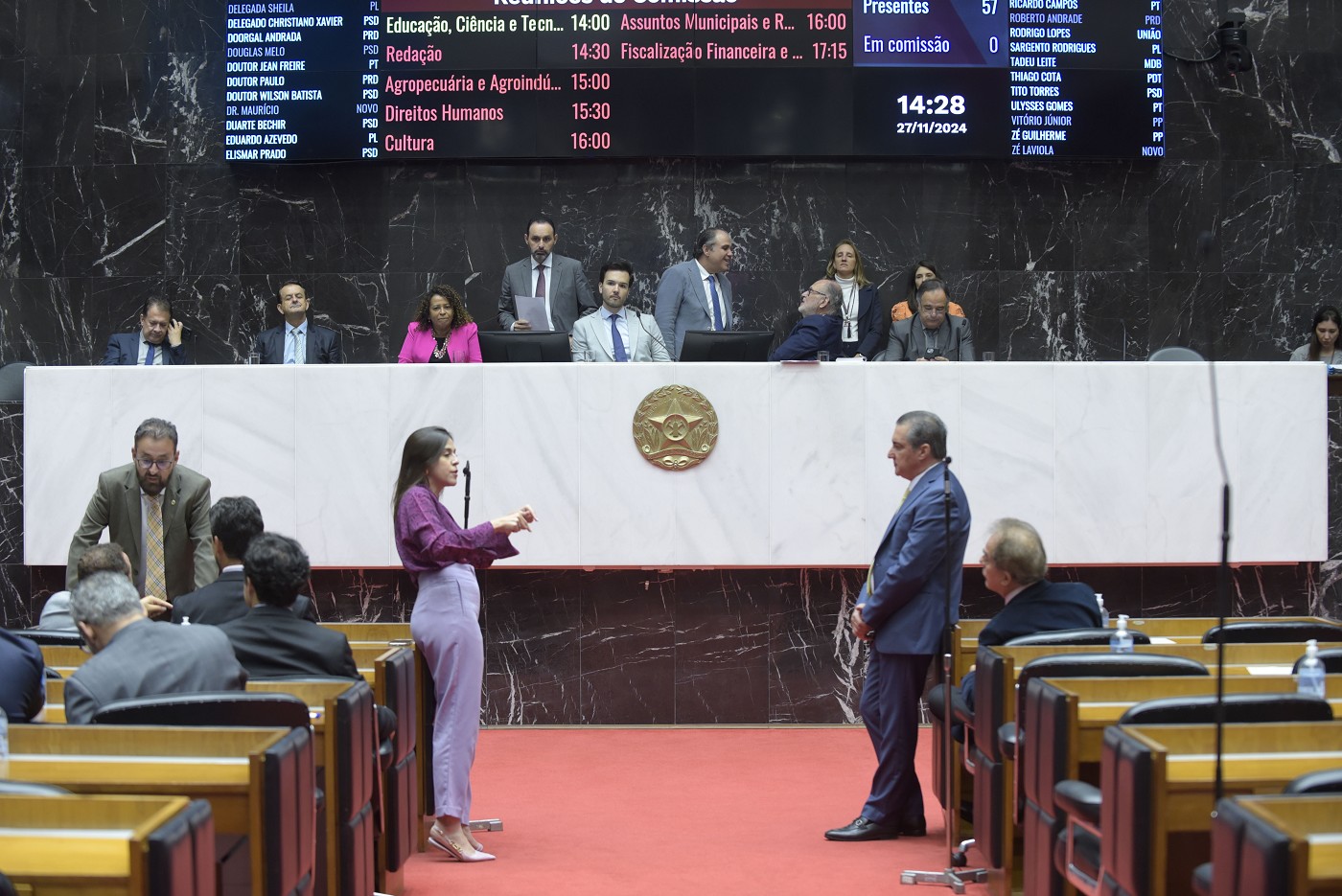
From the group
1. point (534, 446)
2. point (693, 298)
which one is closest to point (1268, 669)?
point (534, 446)

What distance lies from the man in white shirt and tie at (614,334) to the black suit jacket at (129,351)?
9.99 ft

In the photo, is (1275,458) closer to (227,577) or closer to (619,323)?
(619,323)

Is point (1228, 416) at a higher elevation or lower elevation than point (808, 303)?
lower

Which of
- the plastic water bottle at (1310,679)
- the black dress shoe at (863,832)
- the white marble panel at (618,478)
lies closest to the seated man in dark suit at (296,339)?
the white marble panel at (618,478)

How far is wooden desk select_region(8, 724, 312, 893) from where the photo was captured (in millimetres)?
3424

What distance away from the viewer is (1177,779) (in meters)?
3.46

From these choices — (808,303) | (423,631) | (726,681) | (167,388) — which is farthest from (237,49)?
(423,631)

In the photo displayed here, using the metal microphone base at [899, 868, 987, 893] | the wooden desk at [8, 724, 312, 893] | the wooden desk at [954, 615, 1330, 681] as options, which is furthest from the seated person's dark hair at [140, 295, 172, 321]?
the wooden desk at [8, 724, 312, 893]

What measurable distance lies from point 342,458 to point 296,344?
8.39ft

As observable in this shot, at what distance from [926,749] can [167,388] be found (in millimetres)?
4537

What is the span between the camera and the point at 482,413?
8.41 m

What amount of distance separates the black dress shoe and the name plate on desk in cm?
235

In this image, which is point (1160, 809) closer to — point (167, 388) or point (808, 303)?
point (808, 303)

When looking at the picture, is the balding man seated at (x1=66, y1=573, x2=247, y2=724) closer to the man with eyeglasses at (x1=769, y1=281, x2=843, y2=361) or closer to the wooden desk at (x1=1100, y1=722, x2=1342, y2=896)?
the wooden desk at (x1=1100, y1=722, x2=1342, y2=896)
